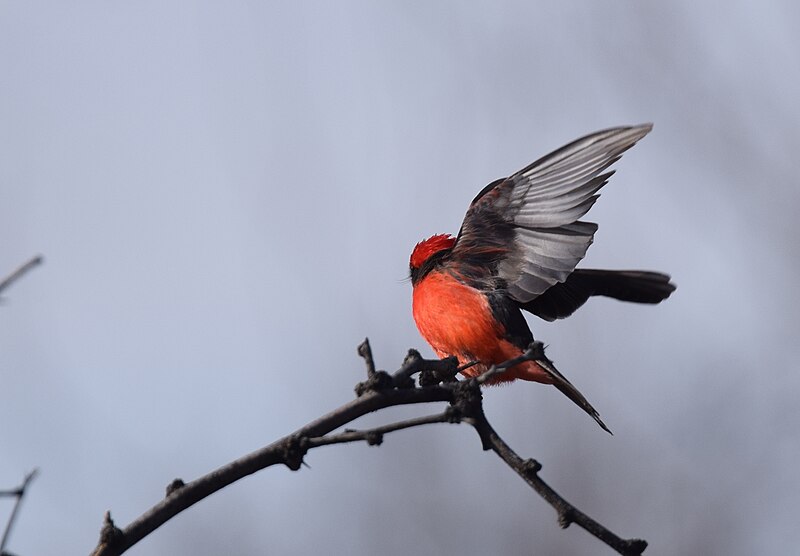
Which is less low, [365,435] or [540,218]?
[540,218]

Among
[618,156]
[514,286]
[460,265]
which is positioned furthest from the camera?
[460,265]

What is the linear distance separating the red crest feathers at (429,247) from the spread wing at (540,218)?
0.21 meters

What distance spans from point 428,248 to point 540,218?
0.99 meters

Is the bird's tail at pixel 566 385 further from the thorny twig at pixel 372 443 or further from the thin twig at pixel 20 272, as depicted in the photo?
the thin twig at pixel 20 272

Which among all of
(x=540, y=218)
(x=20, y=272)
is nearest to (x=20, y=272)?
(x=20, y=272)

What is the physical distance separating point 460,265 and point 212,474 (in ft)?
8.88

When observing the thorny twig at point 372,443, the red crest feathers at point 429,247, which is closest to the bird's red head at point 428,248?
the red crest feathers at point 429,247

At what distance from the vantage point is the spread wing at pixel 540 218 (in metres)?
3.94

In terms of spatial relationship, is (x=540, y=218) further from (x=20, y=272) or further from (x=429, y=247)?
(x=20, y=272)

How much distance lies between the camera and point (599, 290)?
4.71 m

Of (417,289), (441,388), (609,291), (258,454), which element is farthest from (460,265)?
(258,454)

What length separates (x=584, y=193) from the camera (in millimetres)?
3986

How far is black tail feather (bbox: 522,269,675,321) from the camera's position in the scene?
4434mm

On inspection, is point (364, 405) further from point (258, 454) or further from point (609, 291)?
point (609, 291)
